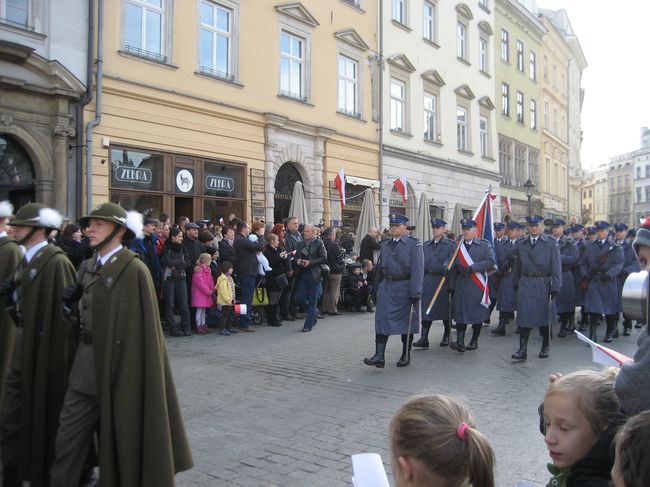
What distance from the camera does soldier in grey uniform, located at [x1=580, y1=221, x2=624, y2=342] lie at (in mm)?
10758

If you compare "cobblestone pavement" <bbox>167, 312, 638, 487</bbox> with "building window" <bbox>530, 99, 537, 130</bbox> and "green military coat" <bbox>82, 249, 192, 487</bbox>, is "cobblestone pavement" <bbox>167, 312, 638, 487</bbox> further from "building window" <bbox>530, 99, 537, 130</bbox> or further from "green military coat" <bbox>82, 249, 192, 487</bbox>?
"building window" <bbox>530, 99, 537, 130</bbox>

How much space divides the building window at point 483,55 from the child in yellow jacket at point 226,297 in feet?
74.4

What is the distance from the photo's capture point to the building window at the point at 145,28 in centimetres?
1416

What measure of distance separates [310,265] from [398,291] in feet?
12.6

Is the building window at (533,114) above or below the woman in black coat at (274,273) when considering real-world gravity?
above

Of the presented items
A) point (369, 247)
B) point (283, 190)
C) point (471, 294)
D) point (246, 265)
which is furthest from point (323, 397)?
point (283, 190)

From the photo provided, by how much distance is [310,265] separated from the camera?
1178cm

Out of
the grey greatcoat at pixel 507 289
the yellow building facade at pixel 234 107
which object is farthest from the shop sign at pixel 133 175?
the grey greatcoat at pixel 507 289

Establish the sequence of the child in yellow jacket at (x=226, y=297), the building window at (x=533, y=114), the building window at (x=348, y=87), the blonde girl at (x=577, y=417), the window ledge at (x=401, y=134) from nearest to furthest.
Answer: the blonde girl at (x=577, y=417)
the child in yellow jacket at (x=226, y=297)
the building window at (x=348, y=87)
the window ledge at (x=401, y=134)
the building window at (x=533, y=114)

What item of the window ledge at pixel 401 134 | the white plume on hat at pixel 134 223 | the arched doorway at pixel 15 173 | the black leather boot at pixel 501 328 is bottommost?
the black leather boot at pixel 501 328

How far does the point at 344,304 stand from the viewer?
14.7 metres

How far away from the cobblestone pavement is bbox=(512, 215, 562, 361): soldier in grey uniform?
48 cm

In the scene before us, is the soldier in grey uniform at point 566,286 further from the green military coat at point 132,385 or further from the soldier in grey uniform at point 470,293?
the green military coat at point 132,385

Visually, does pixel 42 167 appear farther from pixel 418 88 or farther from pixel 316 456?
pixel 418 88
